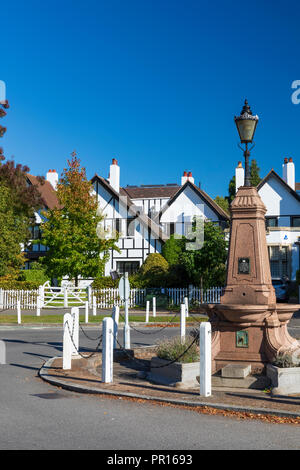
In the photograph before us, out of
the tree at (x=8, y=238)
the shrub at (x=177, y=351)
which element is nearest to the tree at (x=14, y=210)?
the tree at (x=8, y=238)

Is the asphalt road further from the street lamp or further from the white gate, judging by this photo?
the white gate

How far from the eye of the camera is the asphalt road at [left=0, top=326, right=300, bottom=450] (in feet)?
20.1

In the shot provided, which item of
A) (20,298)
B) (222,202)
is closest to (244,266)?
(20,298)

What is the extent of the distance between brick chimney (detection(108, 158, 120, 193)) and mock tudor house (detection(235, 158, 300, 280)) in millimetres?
10150

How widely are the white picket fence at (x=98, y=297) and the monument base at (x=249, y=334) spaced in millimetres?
19971

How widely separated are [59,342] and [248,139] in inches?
371

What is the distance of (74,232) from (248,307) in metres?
25.6

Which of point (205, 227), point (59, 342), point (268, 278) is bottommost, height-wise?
point (59, 342)

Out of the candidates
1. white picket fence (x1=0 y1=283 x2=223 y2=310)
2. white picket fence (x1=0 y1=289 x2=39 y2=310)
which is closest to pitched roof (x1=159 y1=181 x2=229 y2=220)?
white picket fence (x1=0 y1=283 x2=223 y2=310)

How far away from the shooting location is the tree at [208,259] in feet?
98.9

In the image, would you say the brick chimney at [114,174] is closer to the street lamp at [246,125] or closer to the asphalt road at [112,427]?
the street lamp at [246,125]

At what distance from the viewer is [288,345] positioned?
1055 centimetres
